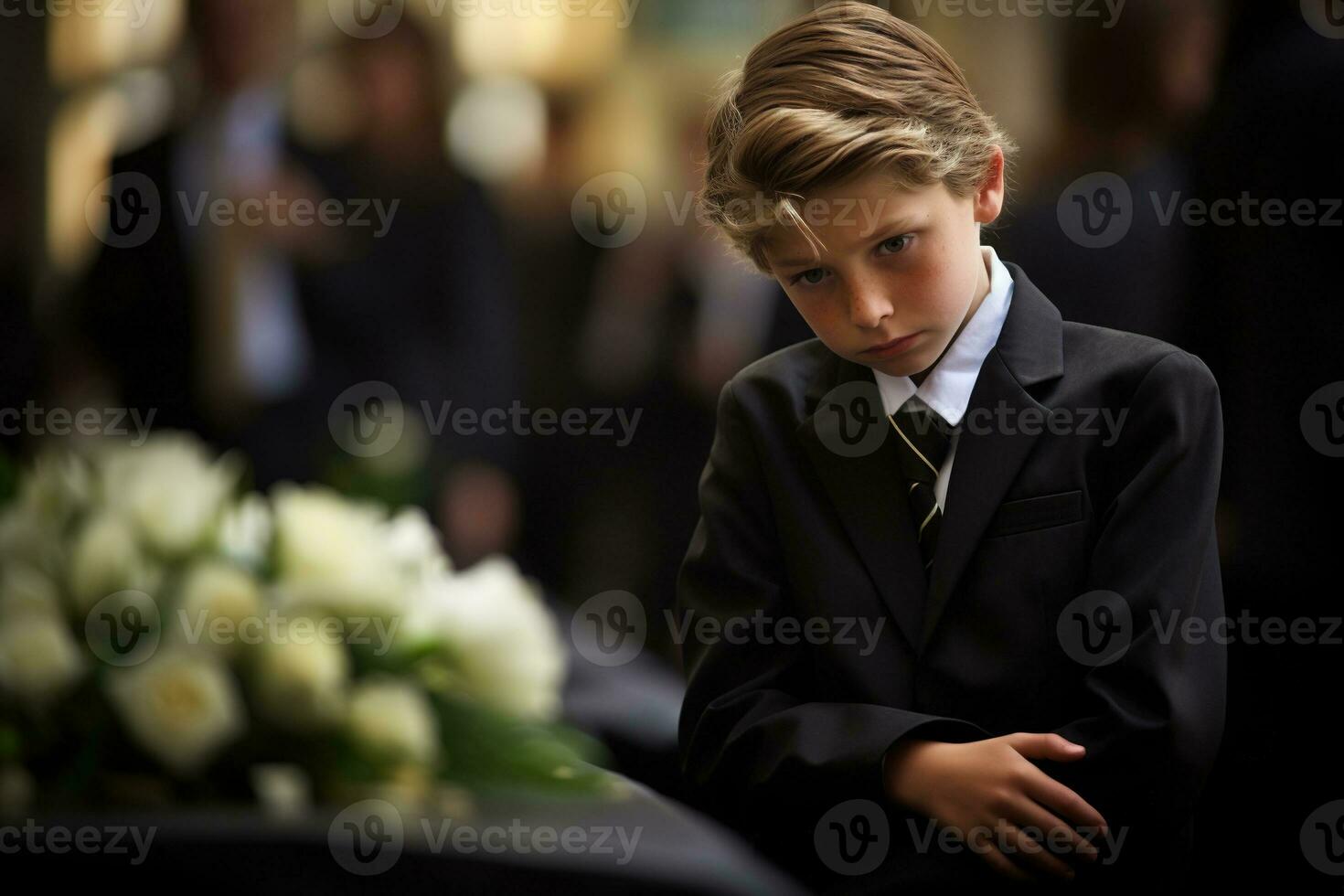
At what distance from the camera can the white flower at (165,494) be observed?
685mm

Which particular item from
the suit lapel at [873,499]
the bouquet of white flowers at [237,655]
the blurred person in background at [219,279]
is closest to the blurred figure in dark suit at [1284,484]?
the suit lapel at [873,499]

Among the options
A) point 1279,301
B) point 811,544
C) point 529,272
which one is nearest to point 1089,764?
point 811,544

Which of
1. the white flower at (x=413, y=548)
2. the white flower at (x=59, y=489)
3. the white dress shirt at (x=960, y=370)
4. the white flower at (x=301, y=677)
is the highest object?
the white dress shirt at (x=960, y=370)

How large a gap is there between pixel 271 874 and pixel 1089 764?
1.43 ft

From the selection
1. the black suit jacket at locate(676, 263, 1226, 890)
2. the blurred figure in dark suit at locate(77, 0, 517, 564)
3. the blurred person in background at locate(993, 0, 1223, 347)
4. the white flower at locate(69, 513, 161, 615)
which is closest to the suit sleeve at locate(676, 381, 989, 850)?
the black suit jacket at locate(676, 263, 1226, 890)

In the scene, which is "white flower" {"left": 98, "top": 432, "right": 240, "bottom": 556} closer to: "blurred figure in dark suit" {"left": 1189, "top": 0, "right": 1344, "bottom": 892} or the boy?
the boy

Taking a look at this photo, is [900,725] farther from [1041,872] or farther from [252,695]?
[252,695]

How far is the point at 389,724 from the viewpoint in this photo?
2.15ft

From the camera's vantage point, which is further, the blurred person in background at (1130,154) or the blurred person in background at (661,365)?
the blurred person in background at (661,365)

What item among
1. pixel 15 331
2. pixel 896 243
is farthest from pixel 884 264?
pixel 15 331

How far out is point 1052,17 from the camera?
996 millimetres

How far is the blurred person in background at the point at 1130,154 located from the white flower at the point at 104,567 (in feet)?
1.80

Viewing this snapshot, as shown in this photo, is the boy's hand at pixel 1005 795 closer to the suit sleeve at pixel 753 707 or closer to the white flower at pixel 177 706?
the suit sleeve at pixel 753 707

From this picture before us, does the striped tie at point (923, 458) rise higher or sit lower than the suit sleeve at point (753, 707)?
higher
